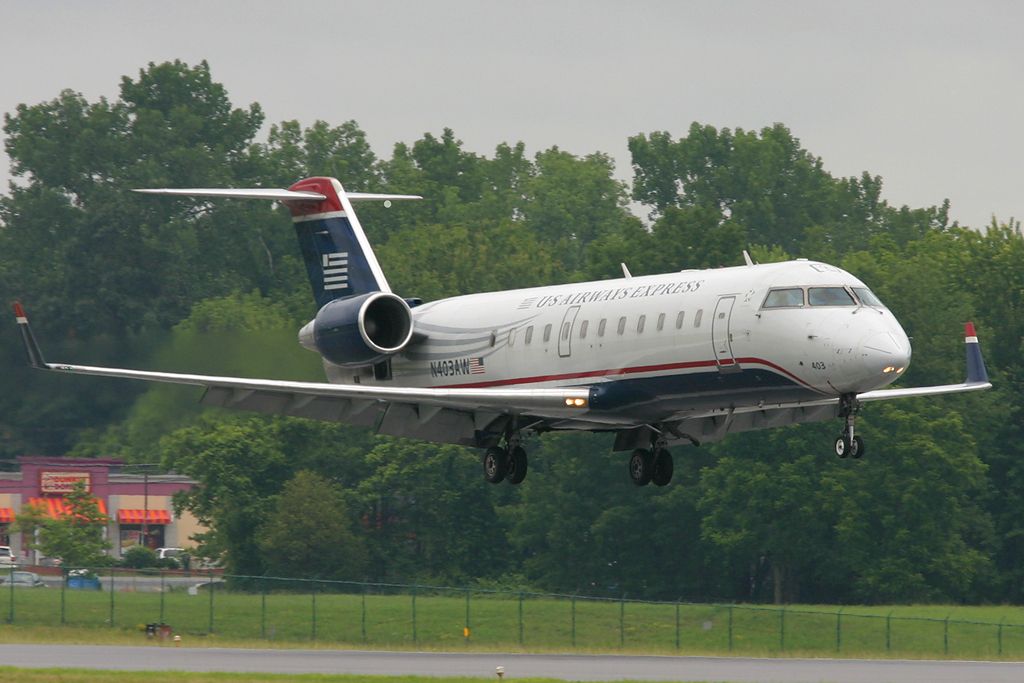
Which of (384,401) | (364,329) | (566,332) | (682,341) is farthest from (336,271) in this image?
(682,341)

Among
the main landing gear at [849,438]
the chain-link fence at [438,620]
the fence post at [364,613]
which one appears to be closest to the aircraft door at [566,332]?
the main landing gear at [849,438]

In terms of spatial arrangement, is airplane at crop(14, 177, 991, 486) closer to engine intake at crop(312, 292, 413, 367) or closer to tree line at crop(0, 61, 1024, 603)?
engine intake at crop(312, 292, 413, 367)

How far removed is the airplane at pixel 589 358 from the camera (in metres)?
32.9

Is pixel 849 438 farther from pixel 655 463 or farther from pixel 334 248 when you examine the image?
pixel 334 248

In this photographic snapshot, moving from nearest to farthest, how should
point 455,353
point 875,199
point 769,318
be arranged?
point 769,318
point 455,353
point 875,199

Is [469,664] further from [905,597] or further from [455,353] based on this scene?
[905,597]

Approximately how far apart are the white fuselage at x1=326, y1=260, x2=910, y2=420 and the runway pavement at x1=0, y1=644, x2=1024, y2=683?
390 inches

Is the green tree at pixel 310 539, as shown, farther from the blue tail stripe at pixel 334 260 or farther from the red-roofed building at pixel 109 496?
the blue tail stripe at pixel 334 260

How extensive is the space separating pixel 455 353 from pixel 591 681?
9145mm

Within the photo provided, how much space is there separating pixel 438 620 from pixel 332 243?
2048cm

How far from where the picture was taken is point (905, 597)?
235 ft

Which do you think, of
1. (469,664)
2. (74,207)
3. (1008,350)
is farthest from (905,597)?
(74,207)

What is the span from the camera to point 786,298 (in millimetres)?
33219

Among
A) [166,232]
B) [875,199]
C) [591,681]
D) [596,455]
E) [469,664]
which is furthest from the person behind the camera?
[875,199]
